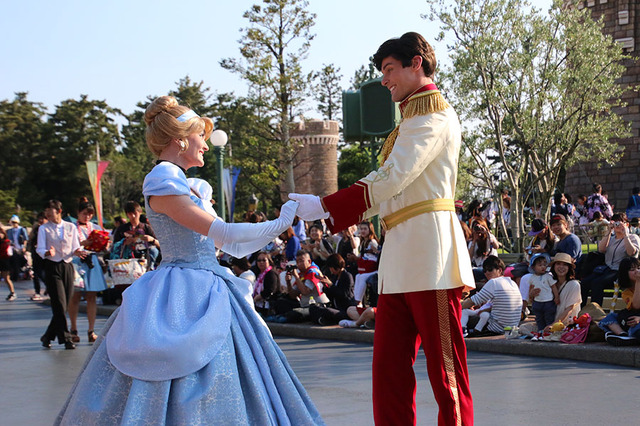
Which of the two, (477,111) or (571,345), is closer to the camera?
(571,345)

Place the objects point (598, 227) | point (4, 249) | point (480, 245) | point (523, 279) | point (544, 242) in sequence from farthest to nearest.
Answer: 1. point (4, 249)
2. point (598, 227)
3. point (480, 245)
4. point (544, 242)
5. point (523, 279)

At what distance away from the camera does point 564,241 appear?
30.4 feet

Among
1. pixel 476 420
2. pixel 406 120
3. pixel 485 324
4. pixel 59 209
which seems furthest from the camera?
pixel 59 209

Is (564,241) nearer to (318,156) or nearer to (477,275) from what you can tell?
(477,275)

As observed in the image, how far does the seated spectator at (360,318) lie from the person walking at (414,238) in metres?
5.61

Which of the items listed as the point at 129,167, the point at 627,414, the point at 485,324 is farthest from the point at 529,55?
the point at 129,167

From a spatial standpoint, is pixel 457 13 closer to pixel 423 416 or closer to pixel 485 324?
pixel 485 324

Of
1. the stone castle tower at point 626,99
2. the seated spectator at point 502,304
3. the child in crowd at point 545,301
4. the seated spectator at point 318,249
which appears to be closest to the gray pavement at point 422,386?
the seated spectator at point 502,304

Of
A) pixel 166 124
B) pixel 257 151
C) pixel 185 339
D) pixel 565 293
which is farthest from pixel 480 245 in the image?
pixel 257 151

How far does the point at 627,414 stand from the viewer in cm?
501

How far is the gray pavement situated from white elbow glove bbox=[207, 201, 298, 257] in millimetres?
1980

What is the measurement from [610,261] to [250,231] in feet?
22.5

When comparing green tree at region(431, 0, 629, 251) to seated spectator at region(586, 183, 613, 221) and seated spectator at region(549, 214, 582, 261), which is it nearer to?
seated spectator at region(586, 183, 613, 221)

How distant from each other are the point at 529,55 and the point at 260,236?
1499 cm
